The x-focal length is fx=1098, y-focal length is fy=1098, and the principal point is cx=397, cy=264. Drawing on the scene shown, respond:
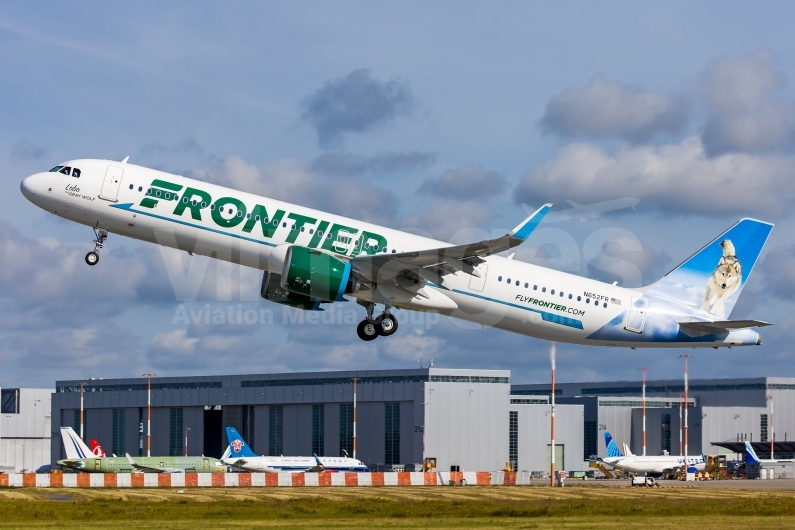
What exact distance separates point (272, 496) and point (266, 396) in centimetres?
7246

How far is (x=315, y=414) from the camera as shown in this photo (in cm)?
13700

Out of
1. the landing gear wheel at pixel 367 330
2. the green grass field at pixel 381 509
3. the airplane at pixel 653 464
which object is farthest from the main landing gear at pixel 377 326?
the airplane at pixel 653 464

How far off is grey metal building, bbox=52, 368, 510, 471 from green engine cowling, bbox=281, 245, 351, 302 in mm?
77749

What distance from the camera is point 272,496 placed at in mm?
71000

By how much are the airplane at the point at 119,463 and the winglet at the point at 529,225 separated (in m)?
59.3

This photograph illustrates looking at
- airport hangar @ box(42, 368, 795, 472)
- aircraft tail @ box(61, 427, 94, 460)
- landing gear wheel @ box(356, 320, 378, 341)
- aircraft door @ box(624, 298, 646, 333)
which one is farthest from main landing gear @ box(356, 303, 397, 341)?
airport hangar @ box(42, 368, 795, 472)

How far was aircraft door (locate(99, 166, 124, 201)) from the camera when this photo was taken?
49531mm

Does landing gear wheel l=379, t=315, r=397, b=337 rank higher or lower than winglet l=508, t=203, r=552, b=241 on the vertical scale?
lower

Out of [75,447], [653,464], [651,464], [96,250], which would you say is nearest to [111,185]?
[96,250]

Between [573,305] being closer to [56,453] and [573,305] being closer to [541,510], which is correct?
[541,510]

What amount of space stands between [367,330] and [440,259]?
628 cm

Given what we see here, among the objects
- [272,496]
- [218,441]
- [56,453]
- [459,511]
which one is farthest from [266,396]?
[459,511]

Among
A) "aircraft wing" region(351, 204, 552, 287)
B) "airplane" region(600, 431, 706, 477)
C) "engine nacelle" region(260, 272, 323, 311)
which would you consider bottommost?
"airplane" region(600, 431, 706, 477)

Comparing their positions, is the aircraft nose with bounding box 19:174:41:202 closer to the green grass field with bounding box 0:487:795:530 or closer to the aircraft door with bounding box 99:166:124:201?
the aircraft door with bounding box 99:166:124:201
